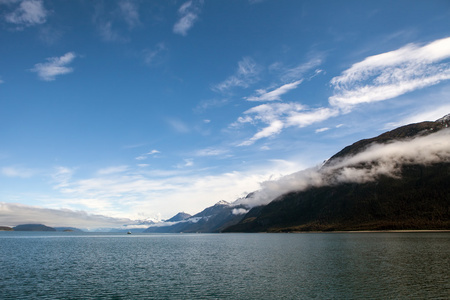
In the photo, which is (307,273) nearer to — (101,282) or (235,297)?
(235,297)

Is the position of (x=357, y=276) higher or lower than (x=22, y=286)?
lower

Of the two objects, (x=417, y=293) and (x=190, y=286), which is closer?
(x=417, y=293)

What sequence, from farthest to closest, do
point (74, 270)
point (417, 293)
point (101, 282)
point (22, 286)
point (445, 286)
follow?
point (74, 270), point (101, 282), point (22, 286), point (445, 286), point (417, 293)

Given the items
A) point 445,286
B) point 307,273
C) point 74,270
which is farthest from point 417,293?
point 74,270

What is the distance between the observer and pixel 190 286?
59.0 m

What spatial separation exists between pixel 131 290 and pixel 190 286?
12000 millimetres

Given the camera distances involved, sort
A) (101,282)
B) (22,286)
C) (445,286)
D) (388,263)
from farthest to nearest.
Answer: (388,263), (101,282), (22,286), (445,286)

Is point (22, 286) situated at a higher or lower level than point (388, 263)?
higher

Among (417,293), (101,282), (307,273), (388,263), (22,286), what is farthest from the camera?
(388,263)

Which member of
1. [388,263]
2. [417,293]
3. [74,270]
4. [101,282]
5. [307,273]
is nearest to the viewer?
[417,293]

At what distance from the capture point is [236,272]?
7575 cm

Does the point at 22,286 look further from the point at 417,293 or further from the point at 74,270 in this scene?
the point at 417,293

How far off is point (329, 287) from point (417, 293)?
15048mm

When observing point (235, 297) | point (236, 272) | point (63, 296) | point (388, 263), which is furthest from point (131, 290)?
point (388, 263)
